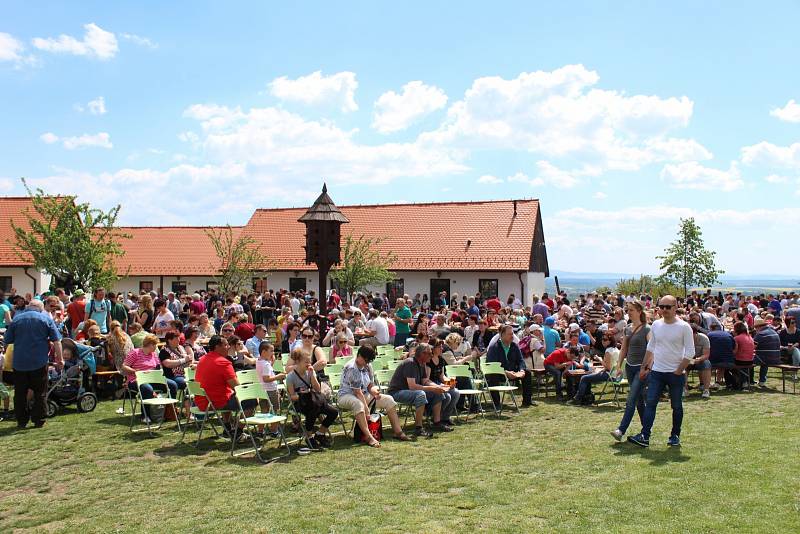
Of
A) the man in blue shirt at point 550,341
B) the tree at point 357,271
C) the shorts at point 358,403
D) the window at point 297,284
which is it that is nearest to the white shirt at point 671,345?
the shorts at point 358,403

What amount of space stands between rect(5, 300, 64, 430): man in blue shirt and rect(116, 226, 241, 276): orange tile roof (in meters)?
31.8

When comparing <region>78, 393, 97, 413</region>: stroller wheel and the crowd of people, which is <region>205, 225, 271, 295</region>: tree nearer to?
the crowd of people

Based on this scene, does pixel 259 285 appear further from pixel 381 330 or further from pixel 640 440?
pixel 640 440

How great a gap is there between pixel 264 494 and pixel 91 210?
18.5 metres

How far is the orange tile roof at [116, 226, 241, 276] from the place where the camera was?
Result: 1657 inches

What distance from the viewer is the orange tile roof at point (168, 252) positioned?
42094mm

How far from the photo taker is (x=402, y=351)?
15.2m

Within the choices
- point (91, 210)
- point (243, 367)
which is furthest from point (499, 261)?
point (243, 367)

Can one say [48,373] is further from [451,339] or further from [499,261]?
[499,261]

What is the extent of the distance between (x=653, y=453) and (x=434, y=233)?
30.7 metres

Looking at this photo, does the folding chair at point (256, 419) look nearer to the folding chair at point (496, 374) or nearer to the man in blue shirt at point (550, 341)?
the folding chair at point (496, 374)

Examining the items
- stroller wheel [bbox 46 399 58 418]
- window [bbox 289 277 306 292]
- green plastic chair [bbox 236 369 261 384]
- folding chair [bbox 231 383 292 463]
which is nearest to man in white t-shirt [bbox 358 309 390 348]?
green plastic chair [bbox 236 369 261 384]

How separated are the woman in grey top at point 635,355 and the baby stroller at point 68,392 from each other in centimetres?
788

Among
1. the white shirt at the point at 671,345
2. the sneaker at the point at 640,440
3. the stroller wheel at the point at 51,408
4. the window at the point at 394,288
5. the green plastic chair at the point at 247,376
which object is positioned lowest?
the sneaker at the point at 640,440
